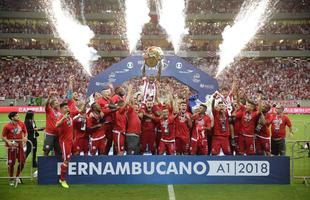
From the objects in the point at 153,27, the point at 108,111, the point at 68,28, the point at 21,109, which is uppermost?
the point at 153,27

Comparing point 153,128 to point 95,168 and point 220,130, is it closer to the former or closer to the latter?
point 220,130

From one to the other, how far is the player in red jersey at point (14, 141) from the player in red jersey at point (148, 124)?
2.86 m

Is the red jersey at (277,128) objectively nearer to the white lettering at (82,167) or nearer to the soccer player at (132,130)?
the soccer player at (132,130)

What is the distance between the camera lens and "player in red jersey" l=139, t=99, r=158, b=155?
39.3ft

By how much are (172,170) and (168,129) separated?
1.08 metres

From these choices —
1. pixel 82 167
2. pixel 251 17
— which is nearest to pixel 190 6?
pixel 251 17

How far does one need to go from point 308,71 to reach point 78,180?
147ft

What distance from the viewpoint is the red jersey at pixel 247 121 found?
39.1 ft

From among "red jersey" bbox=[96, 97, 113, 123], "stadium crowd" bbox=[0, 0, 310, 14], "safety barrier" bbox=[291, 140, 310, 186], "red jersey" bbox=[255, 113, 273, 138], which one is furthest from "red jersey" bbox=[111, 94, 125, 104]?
"stadium crowd" bbox=[0, 0, 310, 14]

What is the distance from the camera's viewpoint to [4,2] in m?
57.0

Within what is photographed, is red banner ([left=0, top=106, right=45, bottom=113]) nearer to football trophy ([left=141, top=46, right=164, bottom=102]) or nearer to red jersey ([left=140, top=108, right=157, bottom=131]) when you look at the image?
football trophy ([left=141, top=46, right=164, bottom=102])

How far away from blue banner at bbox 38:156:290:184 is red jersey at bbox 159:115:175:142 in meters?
0.80

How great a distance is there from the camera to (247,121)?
39.2ft

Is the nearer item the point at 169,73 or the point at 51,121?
the point at 51,121
